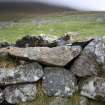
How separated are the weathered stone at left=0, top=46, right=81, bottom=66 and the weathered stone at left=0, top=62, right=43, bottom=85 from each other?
0.20 meters

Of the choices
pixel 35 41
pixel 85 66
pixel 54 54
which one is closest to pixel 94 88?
pixel 85 66

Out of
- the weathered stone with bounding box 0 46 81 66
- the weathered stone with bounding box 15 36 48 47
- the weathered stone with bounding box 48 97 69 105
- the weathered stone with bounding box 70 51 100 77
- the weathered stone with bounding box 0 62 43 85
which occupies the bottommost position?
the weathered stone with bounding box 48 97 69 105

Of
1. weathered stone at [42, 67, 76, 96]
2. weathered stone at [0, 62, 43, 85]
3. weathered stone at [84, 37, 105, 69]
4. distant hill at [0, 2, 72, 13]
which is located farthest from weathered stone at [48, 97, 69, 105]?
distant hill at [0, 2, 72, 13]

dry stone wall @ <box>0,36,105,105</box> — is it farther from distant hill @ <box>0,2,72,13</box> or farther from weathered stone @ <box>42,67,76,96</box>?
distant hill @ <box>0,2,72,13</box>

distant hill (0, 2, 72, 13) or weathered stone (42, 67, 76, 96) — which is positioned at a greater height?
distant hill (0, 2, 72, 13)

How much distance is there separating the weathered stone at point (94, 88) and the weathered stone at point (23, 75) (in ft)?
3.36

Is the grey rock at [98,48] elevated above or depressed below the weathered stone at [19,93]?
above

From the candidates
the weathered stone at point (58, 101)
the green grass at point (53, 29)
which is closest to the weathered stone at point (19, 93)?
the weathered stone at point (58, 101)

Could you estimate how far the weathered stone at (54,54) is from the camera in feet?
24.2

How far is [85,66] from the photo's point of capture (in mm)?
7352

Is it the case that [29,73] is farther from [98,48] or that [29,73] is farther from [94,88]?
[98,48]

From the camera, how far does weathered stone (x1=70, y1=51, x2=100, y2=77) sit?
24.0 feet

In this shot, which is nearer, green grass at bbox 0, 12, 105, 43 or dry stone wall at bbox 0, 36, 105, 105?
dry stone wall at bbox 0, 36, 105, 105

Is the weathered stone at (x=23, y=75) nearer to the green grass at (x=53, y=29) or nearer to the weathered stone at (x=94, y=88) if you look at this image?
the weathered stone at (x=94, y=88)
